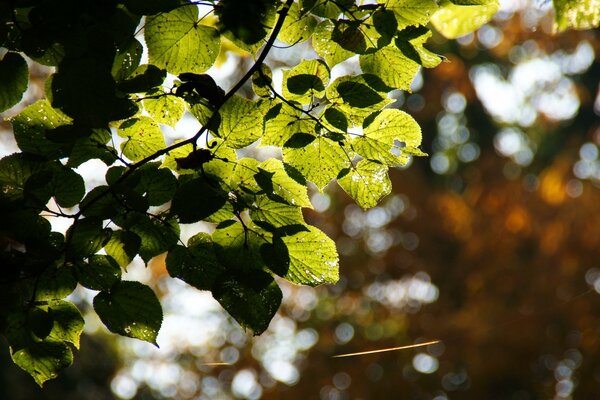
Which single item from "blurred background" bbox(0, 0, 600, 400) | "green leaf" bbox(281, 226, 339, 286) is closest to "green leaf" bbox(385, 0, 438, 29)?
"green leaf" bbox(281, 226, 339, 286)

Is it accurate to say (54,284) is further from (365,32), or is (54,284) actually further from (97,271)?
(365,32)

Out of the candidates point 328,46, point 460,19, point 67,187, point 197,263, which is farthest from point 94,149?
point 460,19

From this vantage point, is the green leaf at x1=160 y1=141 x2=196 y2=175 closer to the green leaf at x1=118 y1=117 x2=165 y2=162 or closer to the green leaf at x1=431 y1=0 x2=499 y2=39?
the green leaf at x1=118 y1=117 x2=165 y2=162

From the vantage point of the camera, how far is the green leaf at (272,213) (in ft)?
2.04

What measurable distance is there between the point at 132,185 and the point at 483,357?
499cm

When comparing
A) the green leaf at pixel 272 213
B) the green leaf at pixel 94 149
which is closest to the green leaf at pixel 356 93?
the green leaf at pixel 272 213

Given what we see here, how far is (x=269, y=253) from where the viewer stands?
60 centimetres

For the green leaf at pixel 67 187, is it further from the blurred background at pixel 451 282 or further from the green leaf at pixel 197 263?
the blurred background at pixel 451 282

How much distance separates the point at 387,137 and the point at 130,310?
0.33m

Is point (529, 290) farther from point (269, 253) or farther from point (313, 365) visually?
point (269, 253)

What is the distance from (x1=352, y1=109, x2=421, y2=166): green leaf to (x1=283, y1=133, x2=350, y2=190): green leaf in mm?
25

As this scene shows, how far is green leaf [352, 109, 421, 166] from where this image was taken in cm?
64

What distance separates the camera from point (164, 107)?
0.64 m

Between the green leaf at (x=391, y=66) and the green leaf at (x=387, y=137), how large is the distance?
1.4 inches
